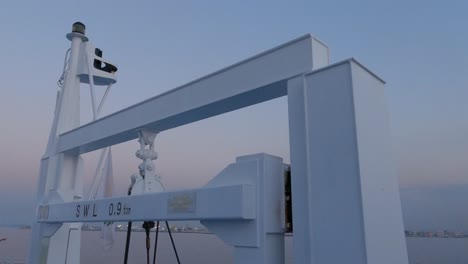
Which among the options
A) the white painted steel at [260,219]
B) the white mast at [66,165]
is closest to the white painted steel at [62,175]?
the white mast at [66,165]

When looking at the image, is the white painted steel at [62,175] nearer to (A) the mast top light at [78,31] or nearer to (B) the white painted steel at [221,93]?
(A) the mast top light at [78,31]

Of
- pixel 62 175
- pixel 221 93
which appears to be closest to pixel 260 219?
pixel 221 93

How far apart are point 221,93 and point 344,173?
136 centimetres

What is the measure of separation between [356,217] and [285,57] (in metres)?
1.25

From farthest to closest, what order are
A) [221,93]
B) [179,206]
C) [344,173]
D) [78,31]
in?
[78,31], [221,93], [179,206], [344,173]

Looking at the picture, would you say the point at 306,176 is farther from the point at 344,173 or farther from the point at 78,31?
the point at 78,31

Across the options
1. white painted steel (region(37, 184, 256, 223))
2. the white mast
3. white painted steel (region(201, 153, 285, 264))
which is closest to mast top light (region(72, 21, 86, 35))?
the white mast

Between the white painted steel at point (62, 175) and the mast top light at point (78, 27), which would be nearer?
the white painted steel at point (62, 175)

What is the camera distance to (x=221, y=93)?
321 centimetres

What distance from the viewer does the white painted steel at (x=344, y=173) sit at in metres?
2.15

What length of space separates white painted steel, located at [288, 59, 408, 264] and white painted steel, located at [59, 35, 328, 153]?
245mm

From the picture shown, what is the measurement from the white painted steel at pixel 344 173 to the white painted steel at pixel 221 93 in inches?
9.6

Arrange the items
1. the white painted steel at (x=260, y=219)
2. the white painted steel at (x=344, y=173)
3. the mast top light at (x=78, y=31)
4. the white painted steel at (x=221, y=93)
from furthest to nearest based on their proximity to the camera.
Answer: the mast top light at (x=78, y=31), the white painted steel at (x=221, y=93), the white painted steel at (x=260, y=219), the white painted steel at (x=344, y=173)

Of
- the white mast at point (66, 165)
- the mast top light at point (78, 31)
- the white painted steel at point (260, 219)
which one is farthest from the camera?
the mast top light at point (78, 31)
